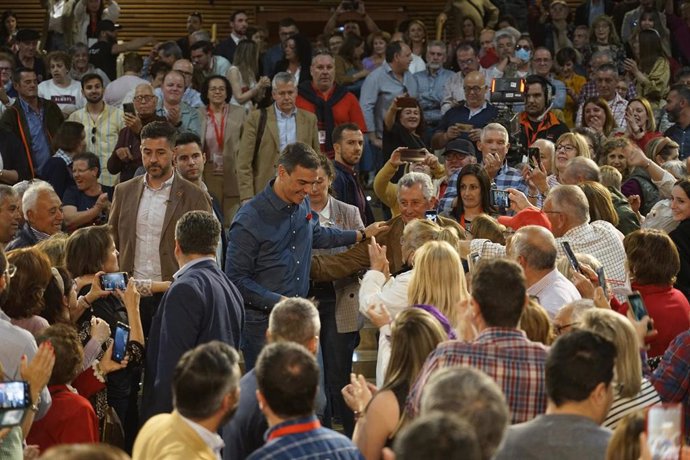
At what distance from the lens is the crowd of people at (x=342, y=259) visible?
3902 mm

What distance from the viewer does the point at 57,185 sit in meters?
9.37

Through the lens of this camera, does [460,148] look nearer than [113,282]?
No

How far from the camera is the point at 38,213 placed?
7492mm

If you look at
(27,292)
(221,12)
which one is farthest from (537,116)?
(221,12)

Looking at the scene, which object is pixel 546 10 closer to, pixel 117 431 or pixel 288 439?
pixel 117 431

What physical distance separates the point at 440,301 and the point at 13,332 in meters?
1.75

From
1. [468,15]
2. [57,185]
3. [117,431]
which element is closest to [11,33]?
[468,15]

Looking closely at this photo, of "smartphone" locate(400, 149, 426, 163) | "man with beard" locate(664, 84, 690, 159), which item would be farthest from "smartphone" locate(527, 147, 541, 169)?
"man with beard" locate(664, 84, 690, 159)

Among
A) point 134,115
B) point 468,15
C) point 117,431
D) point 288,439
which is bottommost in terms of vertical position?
point 117,431

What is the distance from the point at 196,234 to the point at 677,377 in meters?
2.20

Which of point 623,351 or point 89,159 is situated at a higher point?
point 89,159

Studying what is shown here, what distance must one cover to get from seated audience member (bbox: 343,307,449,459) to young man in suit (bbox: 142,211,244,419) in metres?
1.10

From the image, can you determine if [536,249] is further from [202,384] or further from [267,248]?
[202,384]

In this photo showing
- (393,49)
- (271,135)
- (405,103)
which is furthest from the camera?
(393,49)
